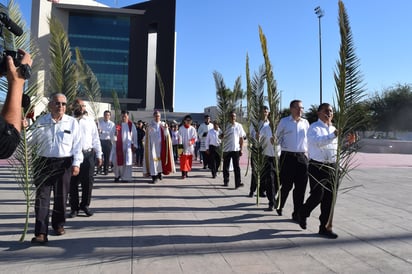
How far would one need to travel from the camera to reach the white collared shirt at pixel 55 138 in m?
4.73

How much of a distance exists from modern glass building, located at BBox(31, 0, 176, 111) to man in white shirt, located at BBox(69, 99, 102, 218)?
161 feet

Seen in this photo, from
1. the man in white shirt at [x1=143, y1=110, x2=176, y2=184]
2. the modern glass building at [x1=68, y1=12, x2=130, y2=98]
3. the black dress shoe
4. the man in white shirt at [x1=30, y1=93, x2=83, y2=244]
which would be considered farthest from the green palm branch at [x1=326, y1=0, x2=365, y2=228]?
the modern glass building at [x1=68, y1=12, x2=130, y2=98]

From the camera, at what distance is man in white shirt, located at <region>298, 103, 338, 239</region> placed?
16.7 ft

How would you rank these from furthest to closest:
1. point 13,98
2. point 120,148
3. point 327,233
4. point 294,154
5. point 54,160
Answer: point 120,148
point 294,154
point 327,233
point 54,160
point 13,98

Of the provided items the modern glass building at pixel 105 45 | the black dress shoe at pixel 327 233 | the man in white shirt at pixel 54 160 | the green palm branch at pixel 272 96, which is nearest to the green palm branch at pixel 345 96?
the black dress shoe at pixel 327 233

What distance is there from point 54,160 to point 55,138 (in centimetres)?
30

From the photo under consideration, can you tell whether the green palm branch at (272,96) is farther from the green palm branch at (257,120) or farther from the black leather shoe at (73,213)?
the black leather shoe at (73,213)

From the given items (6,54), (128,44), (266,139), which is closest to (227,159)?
(266,139)

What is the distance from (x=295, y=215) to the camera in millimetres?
5859

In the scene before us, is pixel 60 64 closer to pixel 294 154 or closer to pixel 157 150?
pixel 157 150

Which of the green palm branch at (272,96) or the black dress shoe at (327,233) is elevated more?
the green palm branch at (272,96)

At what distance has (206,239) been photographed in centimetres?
477

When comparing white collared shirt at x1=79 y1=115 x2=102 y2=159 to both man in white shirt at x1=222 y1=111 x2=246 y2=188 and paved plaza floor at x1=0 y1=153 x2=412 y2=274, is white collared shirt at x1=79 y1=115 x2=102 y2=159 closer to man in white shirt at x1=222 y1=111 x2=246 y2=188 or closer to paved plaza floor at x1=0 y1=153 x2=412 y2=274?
paved plaza floor at x1=0 y1=153 x2=412 y2=274

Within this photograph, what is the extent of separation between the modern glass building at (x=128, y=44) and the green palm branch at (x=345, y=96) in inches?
2001
